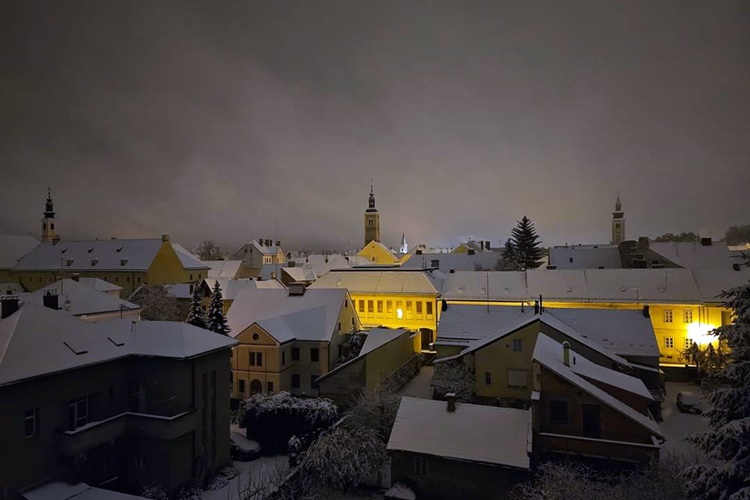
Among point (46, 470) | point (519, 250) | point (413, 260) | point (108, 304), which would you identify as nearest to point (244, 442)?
point (46, 470)

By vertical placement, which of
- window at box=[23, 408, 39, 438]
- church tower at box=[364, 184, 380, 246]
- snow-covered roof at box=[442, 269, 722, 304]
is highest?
church tower at box=[364, 184, 380, 246]

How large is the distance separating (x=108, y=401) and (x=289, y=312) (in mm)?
17612

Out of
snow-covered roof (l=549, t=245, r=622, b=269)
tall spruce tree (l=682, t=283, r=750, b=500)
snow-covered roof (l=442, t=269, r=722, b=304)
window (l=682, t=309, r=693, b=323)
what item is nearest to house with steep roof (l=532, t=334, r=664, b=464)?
tall spruce tree (l=682, t=283, r=750, b=500)

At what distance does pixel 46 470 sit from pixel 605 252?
6045 centimetres

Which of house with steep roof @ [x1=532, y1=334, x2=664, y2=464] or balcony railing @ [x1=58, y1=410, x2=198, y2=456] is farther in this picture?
balcony railing @ [x1=58, y1=410, x2=198, y2=456]

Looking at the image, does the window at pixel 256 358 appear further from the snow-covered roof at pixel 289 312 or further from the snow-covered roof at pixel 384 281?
the snow-covered roof at pixel 384 281

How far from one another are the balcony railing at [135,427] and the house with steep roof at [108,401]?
45 mm

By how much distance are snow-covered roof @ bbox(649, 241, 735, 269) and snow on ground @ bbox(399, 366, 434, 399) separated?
32900 millimetres

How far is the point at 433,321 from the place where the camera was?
45.7 m

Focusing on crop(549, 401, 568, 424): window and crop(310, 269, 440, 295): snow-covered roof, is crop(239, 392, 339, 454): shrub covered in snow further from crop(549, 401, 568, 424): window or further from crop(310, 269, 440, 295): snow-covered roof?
crop(310, 269, 440, 295): snow-covered roof

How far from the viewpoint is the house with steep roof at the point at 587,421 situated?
59.0 feet

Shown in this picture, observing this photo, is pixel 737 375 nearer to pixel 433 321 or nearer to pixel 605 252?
pixel 433 321

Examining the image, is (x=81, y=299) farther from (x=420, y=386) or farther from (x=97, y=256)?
(x=420, y=386)

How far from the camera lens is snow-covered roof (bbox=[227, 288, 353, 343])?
33.8 metres
